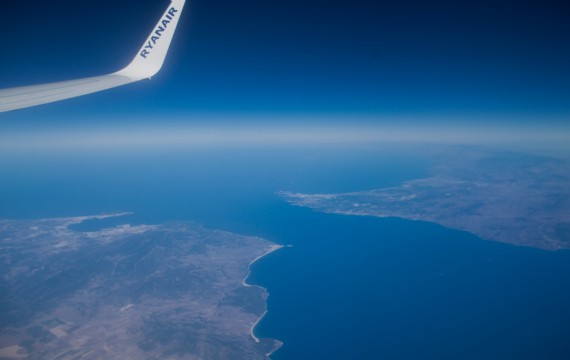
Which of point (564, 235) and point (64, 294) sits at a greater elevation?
point (564, 235)

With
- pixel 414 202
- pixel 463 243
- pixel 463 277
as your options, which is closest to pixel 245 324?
pixel 463 277

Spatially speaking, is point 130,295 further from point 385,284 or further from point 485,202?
point 485,202

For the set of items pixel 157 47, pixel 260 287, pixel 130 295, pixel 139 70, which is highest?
pixel 157 47

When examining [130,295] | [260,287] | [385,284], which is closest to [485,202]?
[385,284]

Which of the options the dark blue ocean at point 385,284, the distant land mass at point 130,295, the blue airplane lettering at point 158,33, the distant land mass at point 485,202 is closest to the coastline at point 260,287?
the distant land mass at point 130,295

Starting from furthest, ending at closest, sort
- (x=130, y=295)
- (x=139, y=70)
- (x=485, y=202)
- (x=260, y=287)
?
1. (x=485, y=202)
2. (x=260, y=287)
3. (x=130, y=295)
4. (x=139, y=70)

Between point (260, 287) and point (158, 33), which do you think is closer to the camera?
point (158, 33)

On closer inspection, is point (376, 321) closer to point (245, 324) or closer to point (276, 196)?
point (245, 324)
